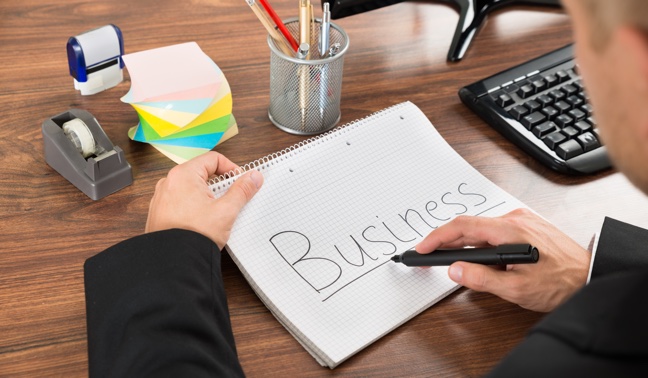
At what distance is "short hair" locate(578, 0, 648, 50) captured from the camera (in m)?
0.52

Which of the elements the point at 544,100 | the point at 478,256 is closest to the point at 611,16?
the point at 478,256

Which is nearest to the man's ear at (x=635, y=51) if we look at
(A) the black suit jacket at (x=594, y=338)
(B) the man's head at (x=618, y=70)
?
(B) the man's head at (x=618, y=70)

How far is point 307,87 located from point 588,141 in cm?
40

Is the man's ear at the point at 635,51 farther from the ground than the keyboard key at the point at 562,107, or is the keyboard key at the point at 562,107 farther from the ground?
the man's ear at the point at 635,51

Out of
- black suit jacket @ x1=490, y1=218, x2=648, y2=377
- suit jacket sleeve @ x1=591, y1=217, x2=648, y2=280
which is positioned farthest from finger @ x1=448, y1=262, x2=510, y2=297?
black suit jacket @ x1=490, y1=218, x2=648, y2=377

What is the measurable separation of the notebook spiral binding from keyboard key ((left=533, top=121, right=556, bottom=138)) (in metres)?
0.20

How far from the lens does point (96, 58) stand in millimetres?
1089

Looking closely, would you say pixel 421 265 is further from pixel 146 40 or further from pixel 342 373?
pixel 146 40

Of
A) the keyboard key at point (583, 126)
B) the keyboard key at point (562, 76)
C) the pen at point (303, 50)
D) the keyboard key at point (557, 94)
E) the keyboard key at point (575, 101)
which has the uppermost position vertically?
the pen at point (303, 50)

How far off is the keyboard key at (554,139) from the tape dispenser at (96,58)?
0.62m

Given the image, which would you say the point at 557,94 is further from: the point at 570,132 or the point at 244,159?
the point at 244,159

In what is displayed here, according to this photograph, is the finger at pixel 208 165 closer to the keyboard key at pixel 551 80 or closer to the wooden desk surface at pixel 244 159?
the wooden desk surface at pixel 244 159

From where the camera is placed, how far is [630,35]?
532mm

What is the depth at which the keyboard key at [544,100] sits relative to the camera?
1120 mm
